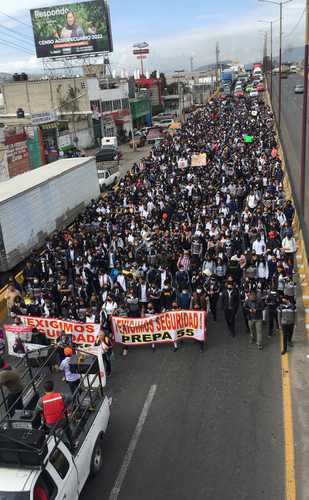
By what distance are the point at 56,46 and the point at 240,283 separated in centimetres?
5621

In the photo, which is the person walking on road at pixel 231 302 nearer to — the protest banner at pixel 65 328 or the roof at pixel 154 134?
the protest banner at pixel 65 328

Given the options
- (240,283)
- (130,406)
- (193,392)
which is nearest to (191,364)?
(193,392)

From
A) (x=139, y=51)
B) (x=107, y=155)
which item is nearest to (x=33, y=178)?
(x=107, y=155)

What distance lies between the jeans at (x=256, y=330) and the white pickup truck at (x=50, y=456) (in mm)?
4722

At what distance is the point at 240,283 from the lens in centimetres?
1380

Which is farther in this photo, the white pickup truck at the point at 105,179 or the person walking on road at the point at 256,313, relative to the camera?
the white pickup truck at the point at 105,179

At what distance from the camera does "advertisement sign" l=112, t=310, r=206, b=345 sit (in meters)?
11.7

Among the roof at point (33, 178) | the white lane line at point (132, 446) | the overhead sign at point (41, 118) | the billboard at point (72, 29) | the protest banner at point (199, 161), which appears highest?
the billboard at point (72, 29)

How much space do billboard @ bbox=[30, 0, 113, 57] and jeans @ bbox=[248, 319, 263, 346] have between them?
182ft

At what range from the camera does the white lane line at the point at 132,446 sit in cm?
766

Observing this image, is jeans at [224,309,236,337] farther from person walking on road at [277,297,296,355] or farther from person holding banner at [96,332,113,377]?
person holding banner at [96,332,113,377]

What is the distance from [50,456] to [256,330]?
250 inches

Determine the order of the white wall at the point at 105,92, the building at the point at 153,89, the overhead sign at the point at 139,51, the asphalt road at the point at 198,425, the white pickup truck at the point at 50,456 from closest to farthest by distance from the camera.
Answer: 1. the white pickup truck at the point at 50,456
2. the asphalt road at the point at 198,425
3. the white wall at the point at 105,92
4. the building at the point at 153,89
5. the overhead sign at the point at 139,51

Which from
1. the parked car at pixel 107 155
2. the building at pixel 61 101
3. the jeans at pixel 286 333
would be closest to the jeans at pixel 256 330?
the jeans at pixel 286 333
